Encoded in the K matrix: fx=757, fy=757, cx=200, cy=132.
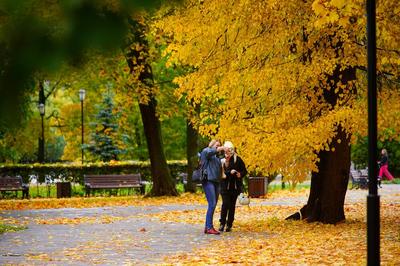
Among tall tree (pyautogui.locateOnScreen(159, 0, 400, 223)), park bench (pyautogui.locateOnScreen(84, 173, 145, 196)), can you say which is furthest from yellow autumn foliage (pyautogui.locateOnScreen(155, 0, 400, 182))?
park bench (pyautogui.locateOnScreen(84, 173, 145, 196))

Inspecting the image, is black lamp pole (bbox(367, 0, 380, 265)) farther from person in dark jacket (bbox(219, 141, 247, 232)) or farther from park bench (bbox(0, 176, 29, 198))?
park bench (bbox(0, 176, 29, 198))

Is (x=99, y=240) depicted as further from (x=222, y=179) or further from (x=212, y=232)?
(x=222, y=179)

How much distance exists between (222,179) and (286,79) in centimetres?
255

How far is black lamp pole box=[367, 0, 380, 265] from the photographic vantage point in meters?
7.17

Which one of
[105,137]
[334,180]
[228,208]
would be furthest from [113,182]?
[228,208]

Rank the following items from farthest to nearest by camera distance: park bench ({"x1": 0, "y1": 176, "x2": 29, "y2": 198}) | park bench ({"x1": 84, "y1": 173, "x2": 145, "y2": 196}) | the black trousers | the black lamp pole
A: park bench ({"x1": 84, "y1": 173, "x2": 145, "y2": 196})
park bench ({"x1": 0, "y1": 176, "x2": 29, "y2": 198})
the black trousers
the black lamp pole

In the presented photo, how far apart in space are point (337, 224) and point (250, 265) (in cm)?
670

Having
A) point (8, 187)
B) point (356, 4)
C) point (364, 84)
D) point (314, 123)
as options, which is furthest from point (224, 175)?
point (8, 187)

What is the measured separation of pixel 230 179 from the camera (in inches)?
633

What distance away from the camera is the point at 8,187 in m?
30.7

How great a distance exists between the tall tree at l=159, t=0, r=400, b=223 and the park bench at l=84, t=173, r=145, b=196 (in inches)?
635

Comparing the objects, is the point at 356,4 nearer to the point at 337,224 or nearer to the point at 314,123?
the point at 314,123

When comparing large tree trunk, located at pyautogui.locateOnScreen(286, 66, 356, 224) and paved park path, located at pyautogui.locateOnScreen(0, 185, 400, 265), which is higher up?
large tree trunk, located at pyautogui.locateOnScreen(286, 66, 356, 224)

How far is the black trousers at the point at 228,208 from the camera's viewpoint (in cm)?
1574
